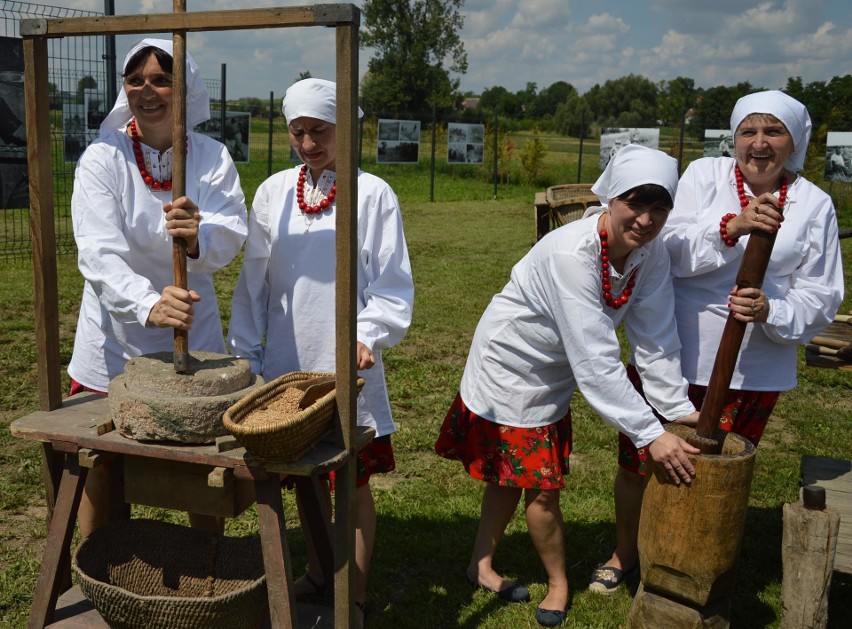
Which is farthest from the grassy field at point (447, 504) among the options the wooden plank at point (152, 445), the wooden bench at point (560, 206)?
the wooden bench at point (560, 206)

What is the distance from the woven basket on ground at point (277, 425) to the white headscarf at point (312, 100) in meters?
0.81

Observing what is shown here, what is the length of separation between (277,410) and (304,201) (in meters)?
0.78

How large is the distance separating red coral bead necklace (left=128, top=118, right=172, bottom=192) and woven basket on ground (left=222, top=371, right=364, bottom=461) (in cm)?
73

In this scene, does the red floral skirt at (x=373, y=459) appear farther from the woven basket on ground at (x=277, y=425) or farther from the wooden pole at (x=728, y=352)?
the wooden pole at (x=728, y=352)

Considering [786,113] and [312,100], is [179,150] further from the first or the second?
[786,113]

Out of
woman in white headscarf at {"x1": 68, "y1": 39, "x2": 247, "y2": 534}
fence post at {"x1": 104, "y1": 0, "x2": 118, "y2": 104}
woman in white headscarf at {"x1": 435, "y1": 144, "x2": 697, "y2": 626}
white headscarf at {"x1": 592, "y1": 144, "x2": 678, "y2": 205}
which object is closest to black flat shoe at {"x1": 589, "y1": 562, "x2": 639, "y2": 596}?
woman in white headscarf at {"x1": 435, "y1": 144, "x2": 697, "y2": 626}

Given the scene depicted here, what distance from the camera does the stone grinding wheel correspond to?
7.43 feet

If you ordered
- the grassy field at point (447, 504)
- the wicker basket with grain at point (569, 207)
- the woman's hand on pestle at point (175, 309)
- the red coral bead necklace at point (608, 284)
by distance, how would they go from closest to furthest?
the woman's hand on pestle at point (175, 309) → the red coral bead necklace at point (608, 284) → the grassy field at point (447, 504) → the wicker basket with grain at point (569, 207)

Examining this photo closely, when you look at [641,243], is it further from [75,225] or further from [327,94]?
[75,225]

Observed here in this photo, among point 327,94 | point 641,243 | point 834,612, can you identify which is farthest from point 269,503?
point 834,612

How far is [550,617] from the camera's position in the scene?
128 inches

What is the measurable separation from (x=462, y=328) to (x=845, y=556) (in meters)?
4.80

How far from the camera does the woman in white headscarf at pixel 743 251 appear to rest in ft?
9.59

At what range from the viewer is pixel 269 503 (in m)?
2.37
